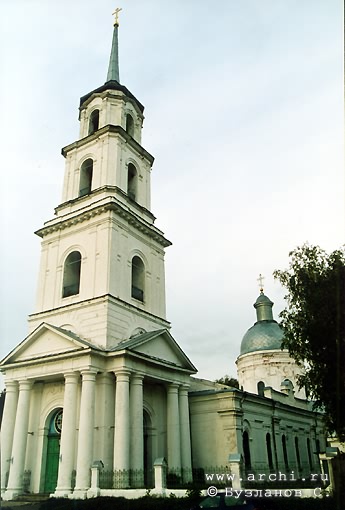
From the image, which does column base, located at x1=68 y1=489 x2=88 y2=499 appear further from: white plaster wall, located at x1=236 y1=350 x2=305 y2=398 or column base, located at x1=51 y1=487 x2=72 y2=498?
white plaster wall, located at x1=236 y1=350 x2=305 y2=398

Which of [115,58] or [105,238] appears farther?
[115,58]

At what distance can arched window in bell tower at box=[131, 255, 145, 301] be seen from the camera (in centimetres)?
2285

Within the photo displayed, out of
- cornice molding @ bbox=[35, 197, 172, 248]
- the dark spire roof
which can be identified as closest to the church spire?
the dark spire roof

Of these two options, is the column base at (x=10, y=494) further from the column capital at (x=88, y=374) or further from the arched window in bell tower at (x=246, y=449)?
the arched window in bell tower at (x=246, y=449)

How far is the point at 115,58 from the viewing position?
1160 inches

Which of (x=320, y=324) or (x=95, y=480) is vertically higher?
(x=320, y=324)

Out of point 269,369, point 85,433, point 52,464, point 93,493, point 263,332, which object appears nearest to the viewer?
point 93,493

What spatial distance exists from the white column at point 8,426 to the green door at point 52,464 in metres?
1.55

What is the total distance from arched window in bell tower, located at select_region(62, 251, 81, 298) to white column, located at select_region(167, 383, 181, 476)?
6.53 meters

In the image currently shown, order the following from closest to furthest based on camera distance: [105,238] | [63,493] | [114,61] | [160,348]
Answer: [63,493] → [160,348] → [105,238] → [114,61]

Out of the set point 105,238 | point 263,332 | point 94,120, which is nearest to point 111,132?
point 94,120

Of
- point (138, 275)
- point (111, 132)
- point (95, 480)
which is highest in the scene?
point (111, 132)

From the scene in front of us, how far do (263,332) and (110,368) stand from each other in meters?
24.1

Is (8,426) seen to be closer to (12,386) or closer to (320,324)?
(12,386)
